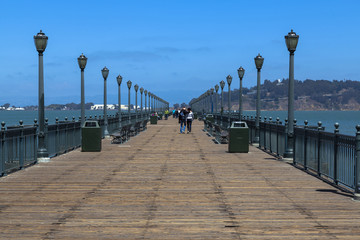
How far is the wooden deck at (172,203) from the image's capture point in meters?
8.09

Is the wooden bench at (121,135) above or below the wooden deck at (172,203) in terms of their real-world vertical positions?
above

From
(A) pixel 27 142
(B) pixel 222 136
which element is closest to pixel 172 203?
(A) pixel 27 142

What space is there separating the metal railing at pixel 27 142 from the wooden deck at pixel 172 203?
394 mm

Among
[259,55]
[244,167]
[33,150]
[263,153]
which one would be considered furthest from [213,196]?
[259,55]

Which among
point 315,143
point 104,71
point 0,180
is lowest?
point 0,180

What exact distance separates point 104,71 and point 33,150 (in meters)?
18.4

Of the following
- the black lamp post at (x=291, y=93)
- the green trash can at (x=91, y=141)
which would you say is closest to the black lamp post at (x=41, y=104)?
the green trash can at (x=91, y=141)

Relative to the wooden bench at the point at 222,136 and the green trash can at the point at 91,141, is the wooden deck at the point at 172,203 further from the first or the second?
the wooden bench at the point at 222,136

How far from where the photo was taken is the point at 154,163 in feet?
58.5

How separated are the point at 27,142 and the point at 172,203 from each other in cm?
835

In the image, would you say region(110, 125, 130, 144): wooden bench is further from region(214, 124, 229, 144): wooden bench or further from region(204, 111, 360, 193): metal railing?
region(204, 111, 360, 193): metal railing

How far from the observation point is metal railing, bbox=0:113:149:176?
1482cm

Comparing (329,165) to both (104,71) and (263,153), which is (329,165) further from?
(104,71)

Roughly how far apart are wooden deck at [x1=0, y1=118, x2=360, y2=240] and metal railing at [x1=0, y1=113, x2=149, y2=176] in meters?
0.39
